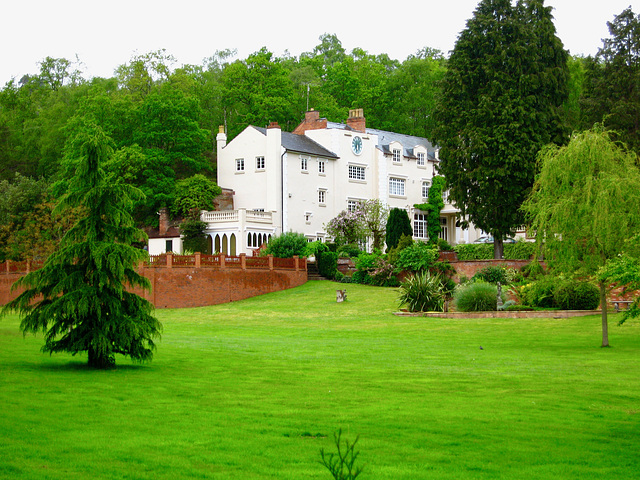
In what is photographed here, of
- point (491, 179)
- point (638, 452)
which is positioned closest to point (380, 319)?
point (491, 179)

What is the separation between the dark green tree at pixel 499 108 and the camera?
48125 mm

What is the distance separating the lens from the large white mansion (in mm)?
59562

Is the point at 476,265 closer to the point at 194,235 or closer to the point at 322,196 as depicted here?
the point at 322,196

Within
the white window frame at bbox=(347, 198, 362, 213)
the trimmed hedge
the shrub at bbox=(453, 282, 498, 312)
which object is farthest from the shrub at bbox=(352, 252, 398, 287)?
the white window frame at bbox=(347, 198, 362, 213)

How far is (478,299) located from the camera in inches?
1447

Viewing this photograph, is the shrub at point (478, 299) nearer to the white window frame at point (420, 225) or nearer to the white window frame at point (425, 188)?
the white window frame at point (420, 225)

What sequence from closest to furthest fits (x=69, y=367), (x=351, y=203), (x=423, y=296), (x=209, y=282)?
(x=69, y=367), (x=423, y=296), (x=209, y=282), (x=351, y=203)

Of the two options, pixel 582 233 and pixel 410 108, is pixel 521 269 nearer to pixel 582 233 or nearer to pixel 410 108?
pixel 582 233

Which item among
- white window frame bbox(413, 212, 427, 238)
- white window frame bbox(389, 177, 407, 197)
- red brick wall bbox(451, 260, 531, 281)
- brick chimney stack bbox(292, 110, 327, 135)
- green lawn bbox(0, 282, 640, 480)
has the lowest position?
green lawn bbox(0, 282, 640, 480)

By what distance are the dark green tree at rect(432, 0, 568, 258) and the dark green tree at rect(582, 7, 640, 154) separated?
11.5 feet

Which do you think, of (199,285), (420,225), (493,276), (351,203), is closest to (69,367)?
(493,276)

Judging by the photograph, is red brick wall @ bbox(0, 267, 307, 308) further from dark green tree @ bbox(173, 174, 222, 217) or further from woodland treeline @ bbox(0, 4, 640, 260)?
dark green tree @ bbox(173, 174, 222, 217)

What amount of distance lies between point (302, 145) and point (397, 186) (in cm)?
938

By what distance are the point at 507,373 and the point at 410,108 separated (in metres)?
69.2
